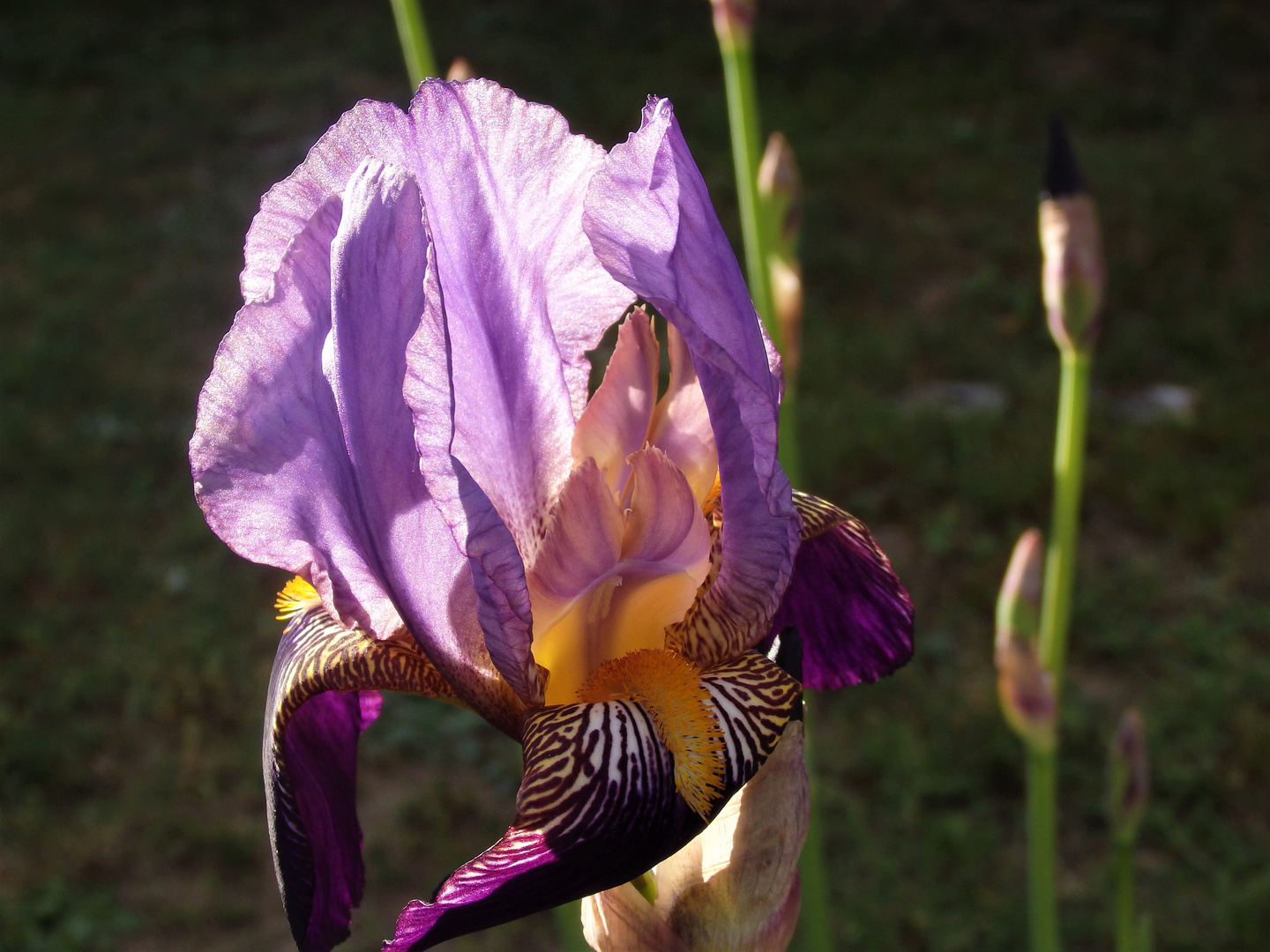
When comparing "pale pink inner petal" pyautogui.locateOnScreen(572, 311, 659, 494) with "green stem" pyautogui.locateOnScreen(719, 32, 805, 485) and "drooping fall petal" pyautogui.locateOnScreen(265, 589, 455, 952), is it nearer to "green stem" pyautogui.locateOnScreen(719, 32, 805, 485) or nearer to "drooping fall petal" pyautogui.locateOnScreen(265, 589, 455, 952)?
"drooping fall petal" pyautogui.locateOnScreen(265, 589, 455, 952)

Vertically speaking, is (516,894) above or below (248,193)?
below

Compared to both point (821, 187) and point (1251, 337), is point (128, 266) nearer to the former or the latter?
point (821, 187)

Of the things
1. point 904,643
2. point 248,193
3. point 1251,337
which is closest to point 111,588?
point 248,193

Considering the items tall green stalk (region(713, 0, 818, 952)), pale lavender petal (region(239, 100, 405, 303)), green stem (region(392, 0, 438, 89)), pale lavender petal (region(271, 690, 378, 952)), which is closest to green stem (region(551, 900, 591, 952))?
tall green stalk (region(713, 0, 818, 952))

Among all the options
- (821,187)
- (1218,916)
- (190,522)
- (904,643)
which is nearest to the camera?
(904,643)

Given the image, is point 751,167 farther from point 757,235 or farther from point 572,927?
point 572,927

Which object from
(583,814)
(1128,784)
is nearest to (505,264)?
(583,814)

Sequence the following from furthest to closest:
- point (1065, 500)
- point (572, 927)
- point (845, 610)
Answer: point (1065, 500) → point (572, 927) → point (845, 610)

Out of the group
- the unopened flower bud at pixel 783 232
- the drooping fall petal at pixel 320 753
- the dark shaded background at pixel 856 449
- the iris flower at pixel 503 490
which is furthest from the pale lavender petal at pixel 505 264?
the dark shaded background at pixel 856 449
